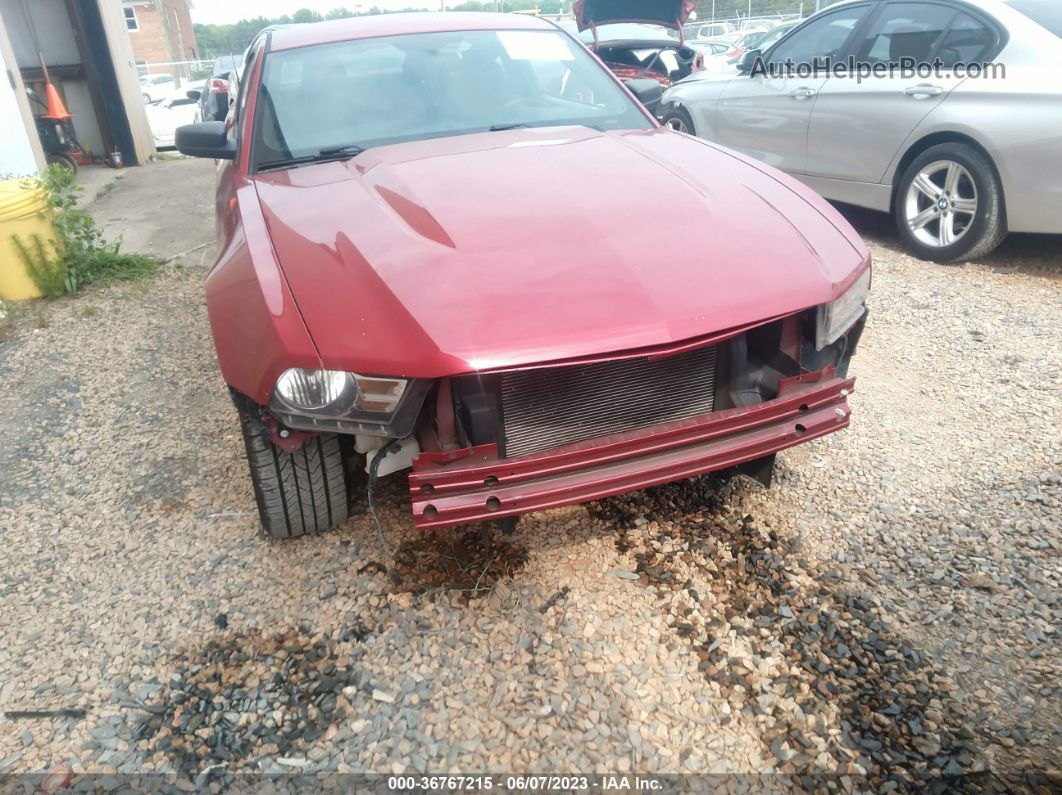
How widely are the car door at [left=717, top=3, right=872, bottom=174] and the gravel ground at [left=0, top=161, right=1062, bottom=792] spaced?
122 inches

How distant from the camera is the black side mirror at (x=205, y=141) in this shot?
3.16 metres

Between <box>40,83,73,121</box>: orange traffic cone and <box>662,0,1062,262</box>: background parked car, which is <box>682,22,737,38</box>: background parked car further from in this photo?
<box>662,0,1062,262</box>: background parked car

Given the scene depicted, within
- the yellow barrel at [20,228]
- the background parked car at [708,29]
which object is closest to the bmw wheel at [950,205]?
the yellow barrel at [20,228]

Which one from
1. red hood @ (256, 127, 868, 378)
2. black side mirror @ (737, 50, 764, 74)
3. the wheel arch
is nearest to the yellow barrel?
red hood @ (256, 127, 868, 378)

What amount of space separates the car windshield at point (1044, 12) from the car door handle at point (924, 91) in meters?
0.60

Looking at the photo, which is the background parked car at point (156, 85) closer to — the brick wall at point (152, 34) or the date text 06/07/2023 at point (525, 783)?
the brick wall at point (152, 34)

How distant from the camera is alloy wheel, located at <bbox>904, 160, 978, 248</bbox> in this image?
4.77 meters

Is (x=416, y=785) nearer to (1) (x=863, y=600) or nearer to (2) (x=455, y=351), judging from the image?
(2) (x=455, y=351)

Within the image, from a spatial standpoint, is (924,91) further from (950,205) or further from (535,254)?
(535,254)

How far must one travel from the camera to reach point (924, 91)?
491 centimetres

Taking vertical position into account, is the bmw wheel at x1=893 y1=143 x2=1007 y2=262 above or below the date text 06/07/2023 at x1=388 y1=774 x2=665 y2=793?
above

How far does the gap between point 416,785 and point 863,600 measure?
54.4 inches

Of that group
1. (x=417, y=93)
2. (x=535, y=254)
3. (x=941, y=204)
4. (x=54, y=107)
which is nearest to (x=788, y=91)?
(x=941, y=204)

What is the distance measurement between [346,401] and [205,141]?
183 cm
